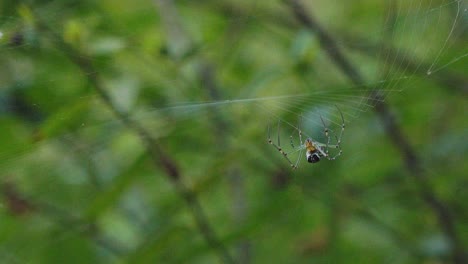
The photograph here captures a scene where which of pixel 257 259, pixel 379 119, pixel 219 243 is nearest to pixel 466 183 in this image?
pixel 379 119

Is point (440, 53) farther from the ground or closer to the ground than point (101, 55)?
closer to the ground

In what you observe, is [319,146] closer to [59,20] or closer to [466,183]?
[466,183]

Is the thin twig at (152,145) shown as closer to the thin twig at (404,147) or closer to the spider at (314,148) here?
the spider at (314,148)

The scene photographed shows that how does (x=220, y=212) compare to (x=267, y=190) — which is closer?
(x=267, y=190)

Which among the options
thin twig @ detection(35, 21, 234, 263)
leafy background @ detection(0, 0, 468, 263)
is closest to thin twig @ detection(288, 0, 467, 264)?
leafy background @ detection(0, 0, 468, 263)

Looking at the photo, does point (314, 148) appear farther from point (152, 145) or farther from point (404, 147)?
point (152, 145)

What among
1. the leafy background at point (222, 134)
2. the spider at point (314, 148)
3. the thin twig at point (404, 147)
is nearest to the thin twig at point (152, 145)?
the leafy background at point (222, 134)

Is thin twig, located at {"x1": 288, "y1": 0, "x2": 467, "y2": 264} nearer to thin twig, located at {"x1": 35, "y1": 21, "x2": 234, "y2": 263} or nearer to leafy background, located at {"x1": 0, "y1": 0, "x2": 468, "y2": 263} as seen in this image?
leafy background, located at {"x1": 0, "y1": 0, "x2": 468, "y2": 263}
